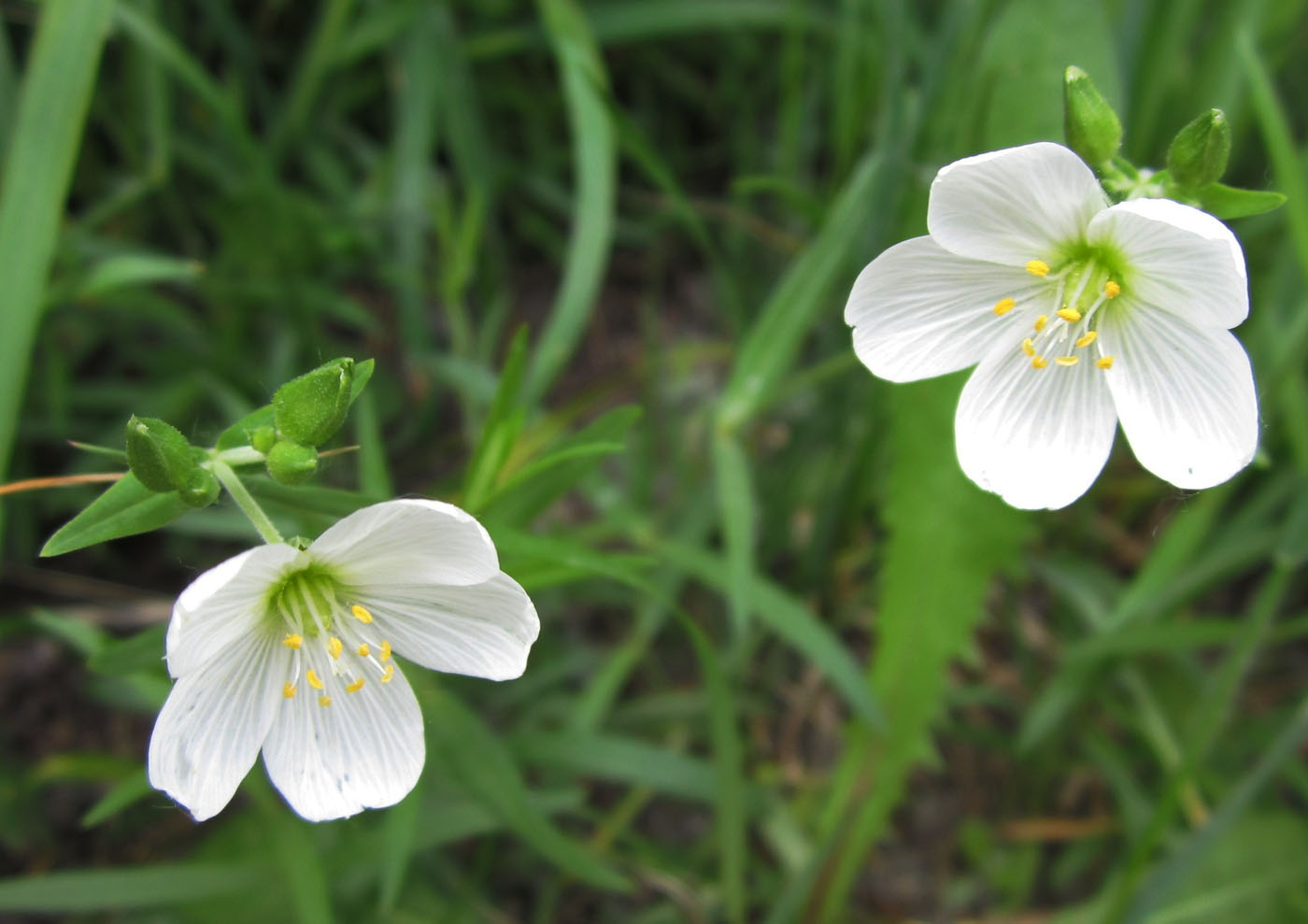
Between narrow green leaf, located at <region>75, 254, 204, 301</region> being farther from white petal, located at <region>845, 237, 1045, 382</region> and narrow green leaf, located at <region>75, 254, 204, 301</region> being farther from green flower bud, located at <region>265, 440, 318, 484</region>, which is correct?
white petal, located at <region>845, 237, 1045, 382</region>

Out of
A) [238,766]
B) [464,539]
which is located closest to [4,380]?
[238,766]

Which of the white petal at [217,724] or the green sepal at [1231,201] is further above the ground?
the green sepal at [1231,201]

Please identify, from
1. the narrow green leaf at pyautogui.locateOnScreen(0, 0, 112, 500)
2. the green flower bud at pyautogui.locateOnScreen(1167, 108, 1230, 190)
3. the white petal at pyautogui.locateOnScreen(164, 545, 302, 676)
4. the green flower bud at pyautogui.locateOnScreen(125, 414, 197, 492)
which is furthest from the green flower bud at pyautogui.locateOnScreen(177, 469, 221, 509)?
the green flower bud at pyautogui.locateOnScreen(1167, 108, 1230, 190)

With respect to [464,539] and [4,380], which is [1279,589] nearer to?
[464,539]

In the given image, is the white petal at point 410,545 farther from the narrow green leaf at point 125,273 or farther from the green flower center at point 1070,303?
the narrow green leaf at point 125,273

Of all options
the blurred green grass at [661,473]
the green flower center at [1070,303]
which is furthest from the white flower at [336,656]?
the green flower center at [1070,303]

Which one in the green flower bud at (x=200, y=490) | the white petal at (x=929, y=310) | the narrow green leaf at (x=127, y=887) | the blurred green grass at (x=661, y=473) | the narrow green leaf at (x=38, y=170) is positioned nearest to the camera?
the green flower bud at (x=200, y=490)
